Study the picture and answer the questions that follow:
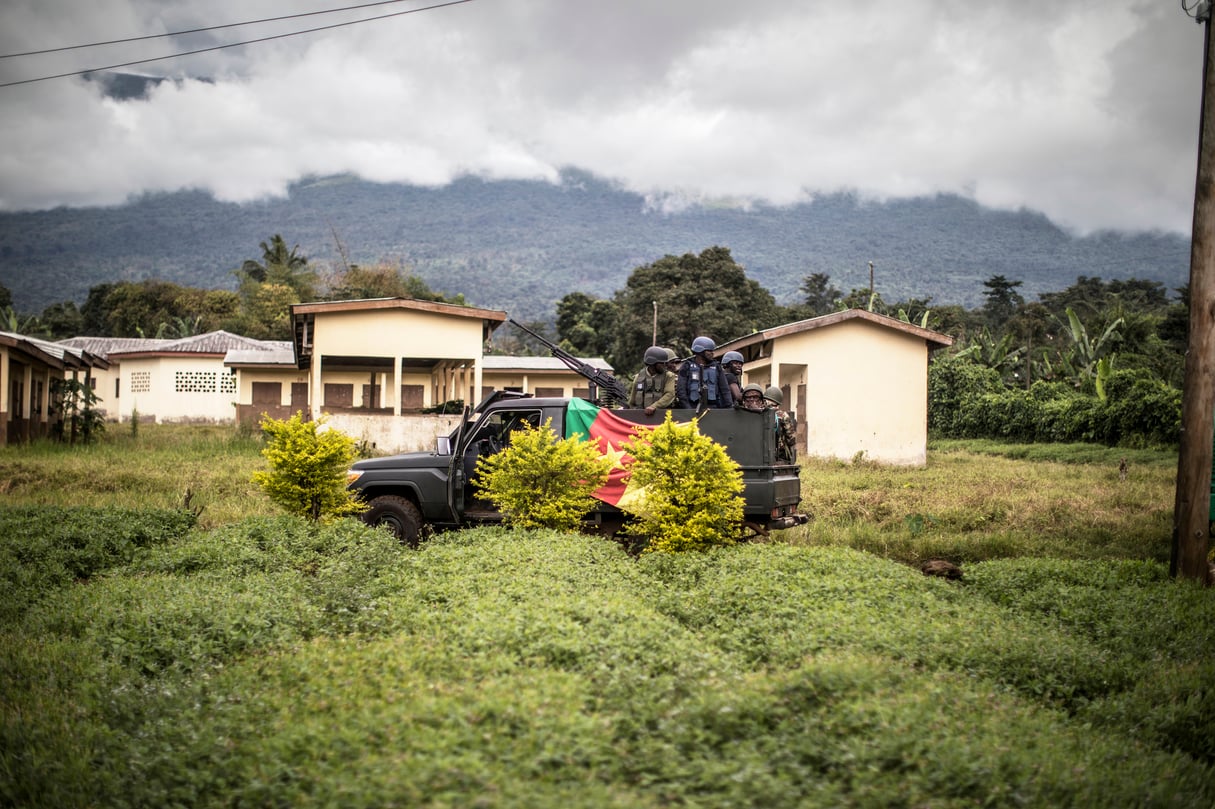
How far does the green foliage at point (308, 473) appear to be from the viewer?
1155cm

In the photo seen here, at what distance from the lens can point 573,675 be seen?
5355 mm

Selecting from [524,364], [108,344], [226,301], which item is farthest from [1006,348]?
[226,301]

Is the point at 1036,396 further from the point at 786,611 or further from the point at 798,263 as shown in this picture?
the point at 798,263

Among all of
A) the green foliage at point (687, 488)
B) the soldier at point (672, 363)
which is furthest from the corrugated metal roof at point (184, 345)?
the green foliage at point (687, 488)

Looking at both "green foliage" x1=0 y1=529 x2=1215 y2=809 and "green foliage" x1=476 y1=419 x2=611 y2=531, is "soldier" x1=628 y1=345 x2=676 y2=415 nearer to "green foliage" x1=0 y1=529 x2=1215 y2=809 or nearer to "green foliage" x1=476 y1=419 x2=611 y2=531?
"green foliage" x1=476 y1=419 x2=611 y2=531

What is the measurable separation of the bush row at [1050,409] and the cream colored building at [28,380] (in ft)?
96.8

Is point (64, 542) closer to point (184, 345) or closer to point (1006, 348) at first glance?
point (184, 345)

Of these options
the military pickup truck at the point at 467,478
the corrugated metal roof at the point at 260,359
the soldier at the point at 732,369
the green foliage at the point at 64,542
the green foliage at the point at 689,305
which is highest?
the green foliage at the point at 689,305

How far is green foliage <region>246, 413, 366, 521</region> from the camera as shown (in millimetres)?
11555

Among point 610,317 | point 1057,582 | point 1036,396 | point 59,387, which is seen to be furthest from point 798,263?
point 1057,582

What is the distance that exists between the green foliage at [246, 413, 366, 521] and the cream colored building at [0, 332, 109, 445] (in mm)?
14489

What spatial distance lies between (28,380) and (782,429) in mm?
22659

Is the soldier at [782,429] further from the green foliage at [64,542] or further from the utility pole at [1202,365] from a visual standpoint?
the green foliage at [64,542]

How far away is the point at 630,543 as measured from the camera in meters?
10.9
